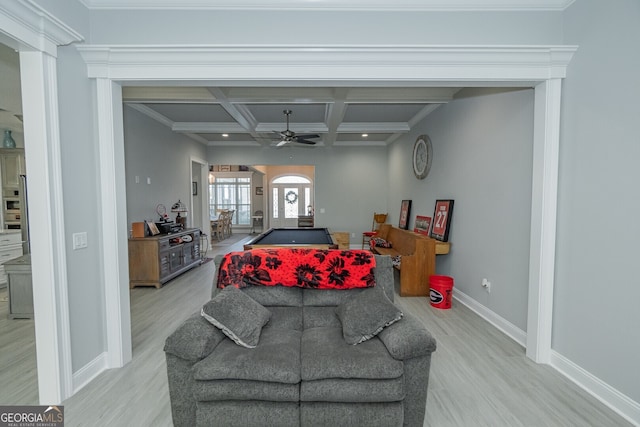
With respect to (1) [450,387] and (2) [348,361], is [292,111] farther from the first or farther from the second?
(1) [450,387]

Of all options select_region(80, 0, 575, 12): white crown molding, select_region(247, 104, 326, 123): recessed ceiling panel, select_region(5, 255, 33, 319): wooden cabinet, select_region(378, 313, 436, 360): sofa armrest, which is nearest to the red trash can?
select_region(378, 313, 436, 360): sofa armrest

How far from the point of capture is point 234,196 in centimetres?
1223

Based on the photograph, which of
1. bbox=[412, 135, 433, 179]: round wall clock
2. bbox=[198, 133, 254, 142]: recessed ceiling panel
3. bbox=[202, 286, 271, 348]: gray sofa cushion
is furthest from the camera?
bbox=[198, 133, 254, 142]: recessed ceiling panel

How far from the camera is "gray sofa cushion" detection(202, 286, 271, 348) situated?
1715 millimetres

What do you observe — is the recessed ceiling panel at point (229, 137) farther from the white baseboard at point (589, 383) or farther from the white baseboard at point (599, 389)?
the white baseboard at point (599, 389)

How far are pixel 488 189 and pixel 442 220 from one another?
3.36ft

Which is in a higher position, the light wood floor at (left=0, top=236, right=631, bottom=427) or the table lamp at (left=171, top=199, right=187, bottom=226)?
the table lamp at (left=171, top=199, right=187, bottom=226)

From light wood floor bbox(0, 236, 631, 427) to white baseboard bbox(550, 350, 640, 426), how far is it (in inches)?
2.0

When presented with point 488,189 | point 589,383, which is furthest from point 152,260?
point 589,383

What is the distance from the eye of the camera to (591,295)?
2018mm

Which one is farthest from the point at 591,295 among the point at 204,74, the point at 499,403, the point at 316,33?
the point at 204,74

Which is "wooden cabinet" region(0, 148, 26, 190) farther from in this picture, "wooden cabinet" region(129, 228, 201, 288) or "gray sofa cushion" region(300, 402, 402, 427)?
"gray sofa cushion" region(300, 402, 402, 427)

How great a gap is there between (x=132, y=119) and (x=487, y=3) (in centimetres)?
501

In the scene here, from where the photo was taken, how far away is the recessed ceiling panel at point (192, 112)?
15.3 ft
